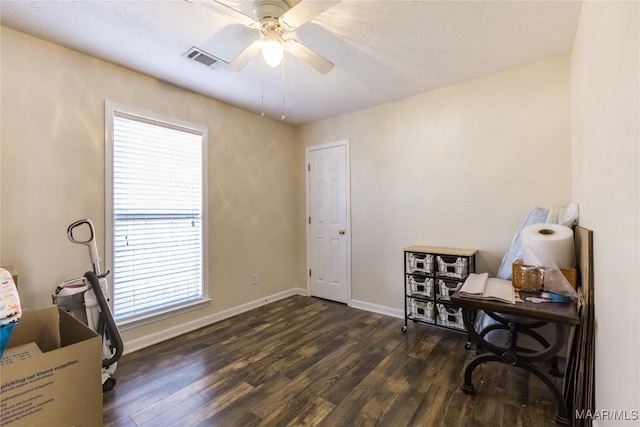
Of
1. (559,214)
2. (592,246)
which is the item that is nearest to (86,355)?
(592,246)

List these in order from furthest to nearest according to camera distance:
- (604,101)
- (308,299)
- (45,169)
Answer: (308,299) → (45,169) → (604,101)

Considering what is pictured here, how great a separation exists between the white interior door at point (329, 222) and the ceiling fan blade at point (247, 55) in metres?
1.97

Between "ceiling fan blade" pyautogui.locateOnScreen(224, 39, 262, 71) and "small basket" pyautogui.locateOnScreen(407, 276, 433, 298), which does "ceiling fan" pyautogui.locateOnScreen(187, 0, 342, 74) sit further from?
"small basket" pyautogui.locateOnScreen(407, 276, 433, 298)

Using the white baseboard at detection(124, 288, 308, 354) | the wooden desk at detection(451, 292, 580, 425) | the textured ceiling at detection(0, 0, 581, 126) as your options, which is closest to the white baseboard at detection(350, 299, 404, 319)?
the white baseboard at detection(124, 288, 308, 354)


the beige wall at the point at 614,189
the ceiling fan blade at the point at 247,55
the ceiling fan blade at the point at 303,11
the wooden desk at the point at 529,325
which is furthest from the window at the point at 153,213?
the beige wall at the point at 614,189

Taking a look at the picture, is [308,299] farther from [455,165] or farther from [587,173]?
[587,173]

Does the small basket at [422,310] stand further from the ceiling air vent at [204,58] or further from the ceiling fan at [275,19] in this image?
the ceiling air vent at [204,58]

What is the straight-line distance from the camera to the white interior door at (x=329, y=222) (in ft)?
12.3

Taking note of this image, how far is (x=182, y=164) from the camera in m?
2.91

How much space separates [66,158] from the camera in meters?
2.19

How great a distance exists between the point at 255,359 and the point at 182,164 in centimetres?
205

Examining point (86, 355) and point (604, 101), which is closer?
point (86, 355)

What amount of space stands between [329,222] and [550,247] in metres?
2.49

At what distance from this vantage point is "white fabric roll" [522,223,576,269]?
188 cm
